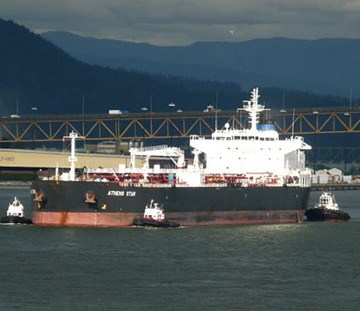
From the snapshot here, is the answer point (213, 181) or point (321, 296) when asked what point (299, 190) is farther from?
point (321, 296)

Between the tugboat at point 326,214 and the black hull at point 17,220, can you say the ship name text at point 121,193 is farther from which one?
the tugboat at point 326,214

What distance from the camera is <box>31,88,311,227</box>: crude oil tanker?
84.9 metres

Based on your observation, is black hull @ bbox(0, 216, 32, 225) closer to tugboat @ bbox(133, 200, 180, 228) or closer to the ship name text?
the ship name text

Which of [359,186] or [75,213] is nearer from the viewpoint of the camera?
[75,213]

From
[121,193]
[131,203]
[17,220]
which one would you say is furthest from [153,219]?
[17,220]

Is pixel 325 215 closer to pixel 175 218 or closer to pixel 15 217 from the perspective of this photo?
pixel 175 218

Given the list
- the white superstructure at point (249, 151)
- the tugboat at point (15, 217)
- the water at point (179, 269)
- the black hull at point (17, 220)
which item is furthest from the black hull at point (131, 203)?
the white superstructure at point (249, 151)

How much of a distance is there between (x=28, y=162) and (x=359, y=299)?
102523 mm

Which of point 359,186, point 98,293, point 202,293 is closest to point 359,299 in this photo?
point 202,293

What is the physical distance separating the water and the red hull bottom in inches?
61.0

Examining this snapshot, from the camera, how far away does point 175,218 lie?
8731 cm

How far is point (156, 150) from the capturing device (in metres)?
97.1

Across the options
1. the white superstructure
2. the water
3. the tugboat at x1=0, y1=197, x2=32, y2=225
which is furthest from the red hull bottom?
the white superstructure

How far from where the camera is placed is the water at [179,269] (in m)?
57.9
